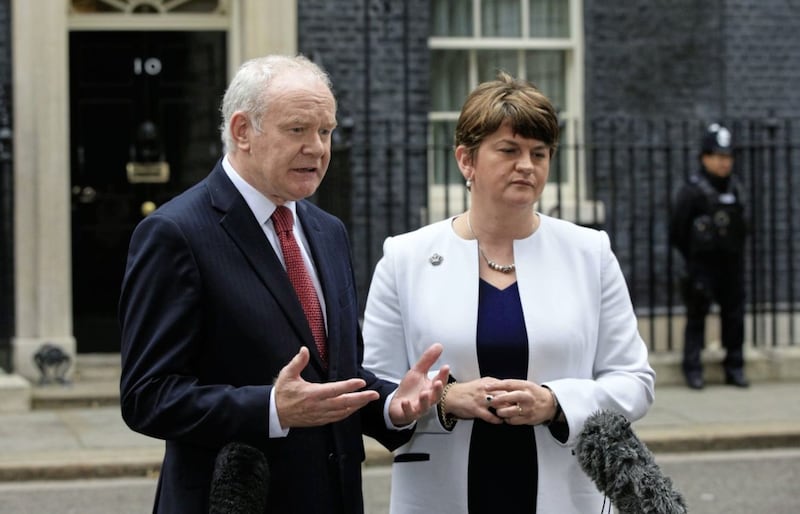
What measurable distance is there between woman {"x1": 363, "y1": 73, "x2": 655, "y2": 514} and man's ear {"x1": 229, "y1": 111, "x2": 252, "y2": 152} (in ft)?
2.02

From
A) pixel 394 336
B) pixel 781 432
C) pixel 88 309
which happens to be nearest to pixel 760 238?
pixel 781 432

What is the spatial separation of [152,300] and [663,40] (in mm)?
9942

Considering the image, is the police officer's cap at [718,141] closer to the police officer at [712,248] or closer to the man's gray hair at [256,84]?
the police officer at [712,248]

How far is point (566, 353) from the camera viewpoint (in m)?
3.53

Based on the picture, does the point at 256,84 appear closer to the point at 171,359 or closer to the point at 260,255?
the point at 260,255

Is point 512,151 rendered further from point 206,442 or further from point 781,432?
point 781,432

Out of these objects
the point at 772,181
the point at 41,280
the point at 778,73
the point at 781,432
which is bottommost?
the point at 781,432

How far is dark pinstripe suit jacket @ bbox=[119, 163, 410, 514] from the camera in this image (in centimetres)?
307

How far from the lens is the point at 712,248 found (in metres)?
11.0

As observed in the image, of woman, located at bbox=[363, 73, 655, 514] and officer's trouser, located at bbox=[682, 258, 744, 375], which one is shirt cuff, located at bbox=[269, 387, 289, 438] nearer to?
woman, located at bbox=[363, 73, 655, 514]

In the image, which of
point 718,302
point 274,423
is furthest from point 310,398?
point 718,302

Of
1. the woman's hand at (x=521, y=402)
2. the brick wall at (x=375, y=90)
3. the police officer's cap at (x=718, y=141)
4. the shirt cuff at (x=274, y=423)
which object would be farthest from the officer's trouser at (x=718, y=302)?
the shirt cuff at (x=274, y=423)

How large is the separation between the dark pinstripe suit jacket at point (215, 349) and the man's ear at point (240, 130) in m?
0.11

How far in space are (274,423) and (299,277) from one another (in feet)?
1.29
